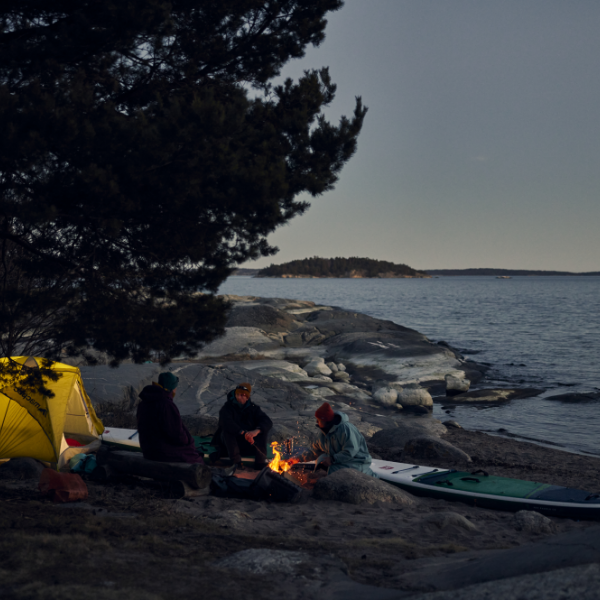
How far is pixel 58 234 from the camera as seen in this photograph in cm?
732

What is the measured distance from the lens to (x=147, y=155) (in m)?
6.00

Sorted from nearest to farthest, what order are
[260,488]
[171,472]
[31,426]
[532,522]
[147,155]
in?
[147,155]
[532,522]
[171,472]
[260,488]
[31,426]

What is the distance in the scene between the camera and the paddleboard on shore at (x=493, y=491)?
8.07 m

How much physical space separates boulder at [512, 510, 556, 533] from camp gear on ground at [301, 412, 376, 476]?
2.34 metres

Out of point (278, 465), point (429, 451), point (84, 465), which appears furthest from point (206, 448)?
point (429, 451)

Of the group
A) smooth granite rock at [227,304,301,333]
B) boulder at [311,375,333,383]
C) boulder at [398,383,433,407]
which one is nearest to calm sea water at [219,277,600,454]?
boulder at [398,383,433,407]

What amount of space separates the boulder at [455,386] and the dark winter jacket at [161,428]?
1627cm

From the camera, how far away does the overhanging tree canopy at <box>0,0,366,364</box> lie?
5953 millimetres

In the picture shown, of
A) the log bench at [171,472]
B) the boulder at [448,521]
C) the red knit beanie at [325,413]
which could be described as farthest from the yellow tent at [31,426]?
the boulder at [448,521]

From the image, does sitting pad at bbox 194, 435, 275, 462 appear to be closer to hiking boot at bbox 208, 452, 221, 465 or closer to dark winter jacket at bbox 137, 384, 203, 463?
hiking boot at bbox 208, 452, 221, 465

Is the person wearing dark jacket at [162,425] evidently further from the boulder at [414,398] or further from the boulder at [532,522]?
the boulder at [414,398]

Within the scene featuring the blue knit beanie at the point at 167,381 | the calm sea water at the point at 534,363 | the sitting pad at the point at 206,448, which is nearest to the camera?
the blue knit beanie at the point at 167,381

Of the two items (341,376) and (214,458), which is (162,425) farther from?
(341,376)

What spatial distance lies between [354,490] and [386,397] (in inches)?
441
